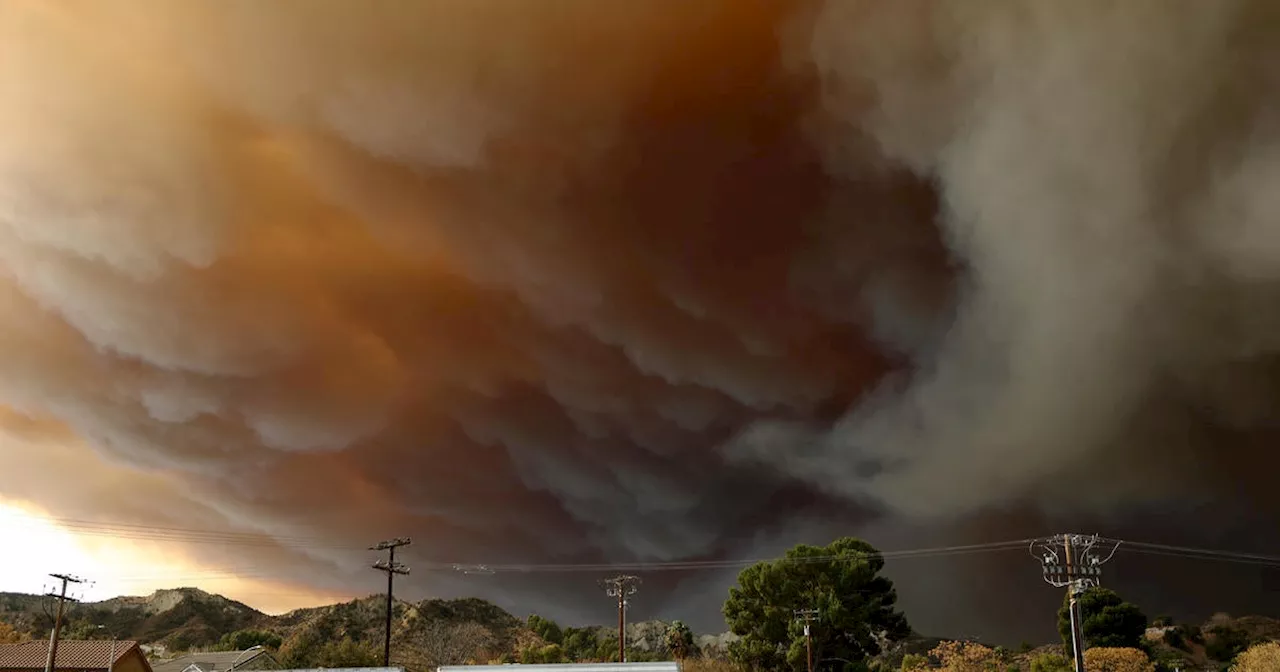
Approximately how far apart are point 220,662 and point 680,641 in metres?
53.5

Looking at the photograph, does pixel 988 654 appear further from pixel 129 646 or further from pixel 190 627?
pixel 190 627

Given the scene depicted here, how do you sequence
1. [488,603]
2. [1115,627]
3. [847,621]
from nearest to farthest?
1. [847,621]
2. [1115,627]
3. [488,603]

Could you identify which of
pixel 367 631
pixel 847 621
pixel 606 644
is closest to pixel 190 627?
pixel 367 631

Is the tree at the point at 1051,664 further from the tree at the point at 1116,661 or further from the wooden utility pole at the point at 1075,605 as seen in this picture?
the wooden utility pole at the point at 1075,605

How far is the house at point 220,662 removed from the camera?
278 feet

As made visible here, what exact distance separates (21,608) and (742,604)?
16420cm

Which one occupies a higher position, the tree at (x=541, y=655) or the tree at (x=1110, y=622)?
the tree at (x=1110, y=622)

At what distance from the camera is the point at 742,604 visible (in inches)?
3573

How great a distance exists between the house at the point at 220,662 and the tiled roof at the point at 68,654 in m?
10.0

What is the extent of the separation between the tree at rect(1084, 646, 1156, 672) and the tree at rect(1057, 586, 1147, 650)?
68.3ft

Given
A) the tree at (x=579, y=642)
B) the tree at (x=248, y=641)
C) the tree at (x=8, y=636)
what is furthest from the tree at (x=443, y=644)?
the tree at (x=8, y=636)

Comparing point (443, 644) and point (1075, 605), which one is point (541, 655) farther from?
point (1075, 605)

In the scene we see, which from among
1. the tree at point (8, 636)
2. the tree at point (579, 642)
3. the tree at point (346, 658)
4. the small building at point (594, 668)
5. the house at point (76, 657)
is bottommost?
the tree at point (579, 642)

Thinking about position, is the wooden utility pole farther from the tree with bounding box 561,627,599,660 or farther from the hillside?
the tree with bounding box 561,627,599,660
